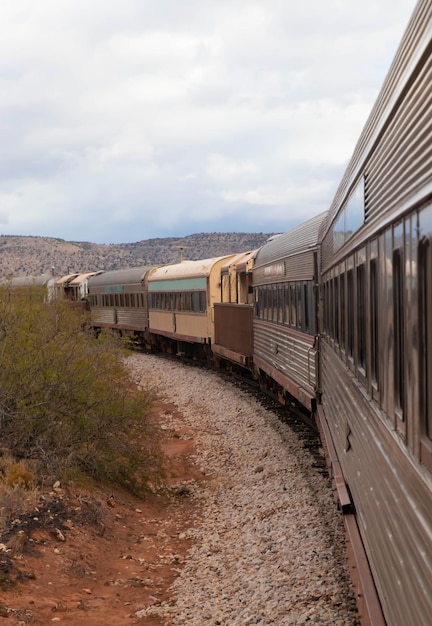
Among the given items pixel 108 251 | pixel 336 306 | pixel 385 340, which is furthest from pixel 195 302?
pixel 108 251

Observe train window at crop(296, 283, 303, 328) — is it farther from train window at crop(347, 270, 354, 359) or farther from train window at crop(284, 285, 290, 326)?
train window at crop(347, 270, 354, 359)

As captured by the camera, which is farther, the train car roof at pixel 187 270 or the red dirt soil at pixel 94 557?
the train car roof at pixel 187 270

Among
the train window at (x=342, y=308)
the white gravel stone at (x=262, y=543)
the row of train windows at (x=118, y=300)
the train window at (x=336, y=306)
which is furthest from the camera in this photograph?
the row of train windows at (x=118, y=300)

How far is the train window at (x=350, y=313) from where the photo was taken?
5.73 meters

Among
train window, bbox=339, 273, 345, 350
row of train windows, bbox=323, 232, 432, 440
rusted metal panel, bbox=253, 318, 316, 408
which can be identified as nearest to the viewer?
row of train windows, bbox=323, 232, 432, 440

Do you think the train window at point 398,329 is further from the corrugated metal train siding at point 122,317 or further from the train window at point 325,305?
the corrugated metal train siding at point 122,317

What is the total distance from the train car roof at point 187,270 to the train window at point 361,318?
1793cm

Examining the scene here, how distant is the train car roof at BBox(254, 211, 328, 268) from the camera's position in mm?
10749

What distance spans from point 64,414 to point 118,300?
25.1 metres

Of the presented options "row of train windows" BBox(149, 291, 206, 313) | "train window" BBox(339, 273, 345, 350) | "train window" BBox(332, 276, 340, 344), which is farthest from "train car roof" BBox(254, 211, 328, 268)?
"row of train windows" BBox(149, 291, 206, 313)

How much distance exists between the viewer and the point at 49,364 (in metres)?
Answer: 12.1

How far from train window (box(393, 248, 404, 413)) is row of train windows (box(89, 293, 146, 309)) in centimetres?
2961

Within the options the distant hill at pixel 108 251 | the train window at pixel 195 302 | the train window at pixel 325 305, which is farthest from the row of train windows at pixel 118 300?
the distant hill at pixel 108 251

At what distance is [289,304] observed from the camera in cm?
1255
